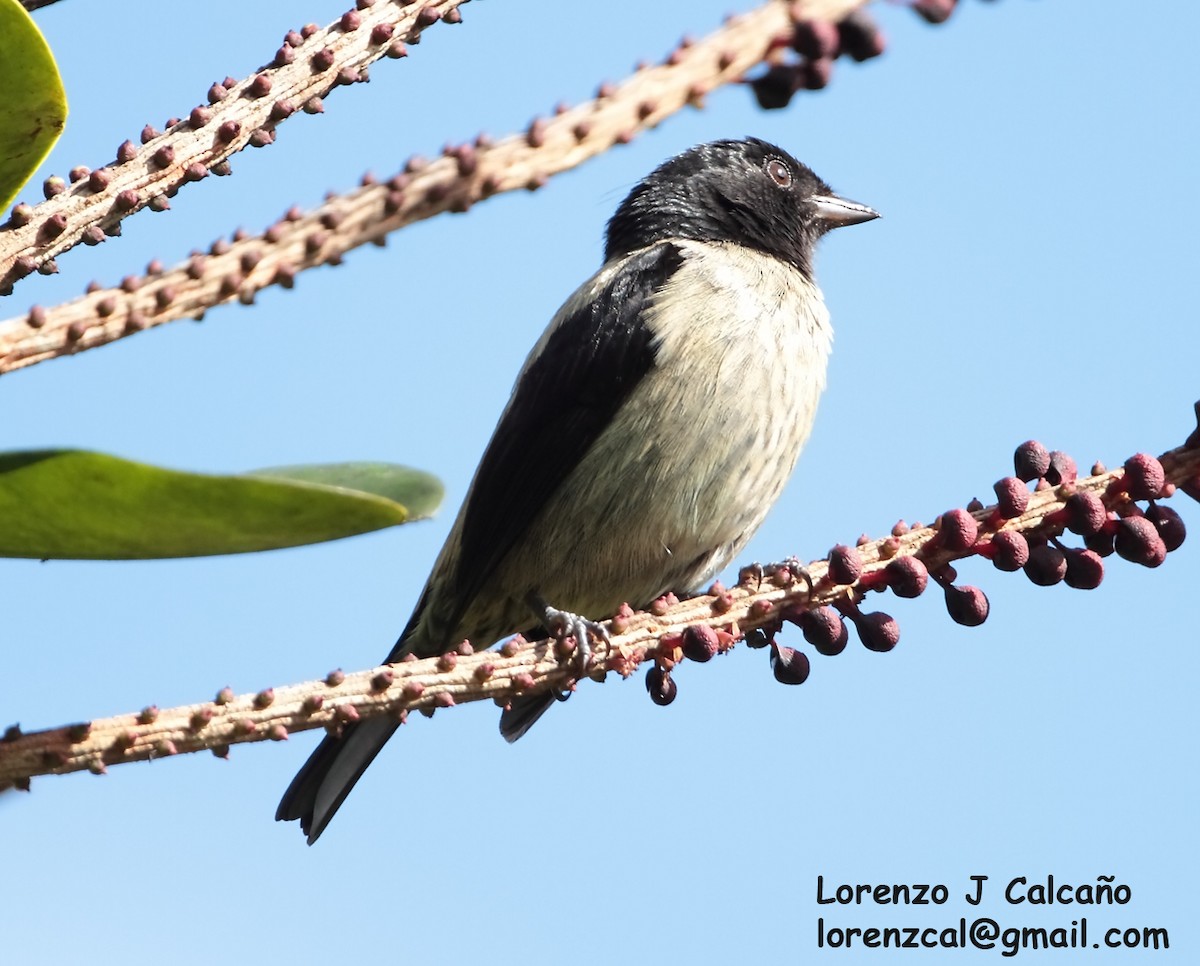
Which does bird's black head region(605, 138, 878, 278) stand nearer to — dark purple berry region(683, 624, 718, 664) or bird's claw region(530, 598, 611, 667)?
bird's claw region(530, 598, 611, 667)

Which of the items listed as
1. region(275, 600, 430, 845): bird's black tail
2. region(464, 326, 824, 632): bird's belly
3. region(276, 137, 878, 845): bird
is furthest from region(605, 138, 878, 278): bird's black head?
region(275, 600, 430, 845): bird's black tail

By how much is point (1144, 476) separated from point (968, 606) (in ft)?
1.11

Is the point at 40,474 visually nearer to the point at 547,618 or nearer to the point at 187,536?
the point at 187,536

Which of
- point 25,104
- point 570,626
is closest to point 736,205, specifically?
point 570,626

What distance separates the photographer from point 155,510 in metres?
1.34

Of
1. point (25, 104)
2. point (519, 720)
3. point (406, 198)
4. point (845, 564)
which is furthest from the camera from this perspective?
point (519, 720)

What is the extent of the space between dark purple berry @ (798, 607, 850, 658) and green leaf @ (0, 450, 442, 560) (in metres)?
1.15

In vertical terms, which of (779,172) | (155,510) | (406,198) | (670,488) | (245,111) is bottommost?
(155,510)

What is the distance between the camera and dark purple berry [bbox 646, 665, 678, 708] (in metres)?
3.15

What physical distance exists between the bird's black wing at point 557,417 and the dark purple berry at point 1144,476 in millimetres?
2433

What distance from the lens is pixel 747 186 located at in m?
5.57

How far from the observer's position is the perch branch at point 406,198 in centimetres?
122

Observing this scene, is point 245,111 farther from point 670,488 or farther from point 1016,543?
point 670,488

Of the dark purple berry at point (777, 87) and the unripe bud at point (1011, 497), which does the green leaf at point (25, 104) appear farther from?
the unripe bud at point (1011, 497)
